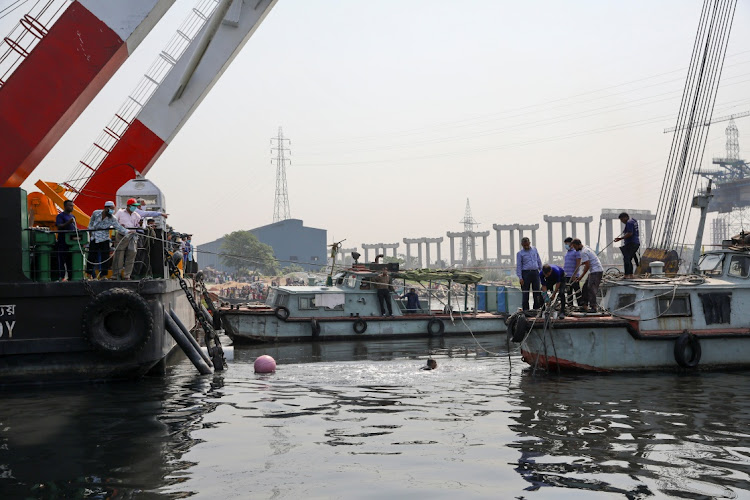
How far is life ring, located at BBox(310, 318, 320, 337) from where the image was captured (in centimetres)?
2423

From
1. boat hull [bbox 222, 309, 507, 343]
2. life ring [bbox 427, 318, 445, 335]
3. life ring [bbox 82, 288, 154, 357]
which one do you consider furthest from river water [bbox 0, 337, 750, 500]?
life ring [bbox 427, 318, 445, 335]

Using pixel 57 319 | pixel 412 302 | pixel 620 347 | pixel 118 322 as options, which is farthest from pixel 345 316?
pixel 57 319

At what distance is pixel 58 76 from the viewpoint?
18062 millimetres

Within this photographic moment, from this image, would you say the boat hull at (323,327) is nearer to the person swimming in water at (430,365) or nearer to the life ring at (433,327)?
the life ring at (433,327)

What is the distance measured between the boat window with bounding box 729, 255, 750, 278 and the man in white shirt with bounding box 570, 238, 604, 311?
2.79m

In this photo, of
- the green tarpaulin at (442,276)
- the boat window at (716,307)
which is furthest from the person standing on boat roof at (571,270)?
the green tarpaulin at (442,276)

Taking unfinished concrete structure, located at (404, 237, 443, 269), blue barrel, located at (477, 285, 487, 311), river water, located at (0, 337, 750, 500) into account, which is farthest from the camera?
unfinished concrete structure, located at (404, 237, 443, 269)

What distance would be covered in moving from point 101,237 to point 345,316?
12444 mm

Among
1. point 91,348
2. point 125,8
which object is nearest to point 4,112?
point 125,8

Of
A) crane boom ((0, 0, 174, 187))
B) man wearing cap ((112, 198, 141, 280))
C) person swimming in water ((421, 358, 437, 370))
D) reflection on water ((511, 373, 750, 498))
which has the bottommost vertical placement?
reflection on water ((511, 373, 750, 498))

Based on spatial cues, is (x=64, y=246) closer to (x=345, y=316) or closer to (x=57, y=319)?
(x=57, y=319)

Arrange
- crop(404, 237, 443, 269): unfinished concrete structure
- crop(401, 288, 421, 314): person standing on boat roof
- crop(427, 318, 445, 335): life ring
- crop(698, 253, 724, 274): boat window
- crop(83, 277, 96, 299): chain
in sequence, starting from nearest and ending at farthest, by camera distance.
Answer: crop(83, 277, 96, 299): chain → crop(698, 253, 724, 274): boat window → crop(427, 318, 445, 335): life ring → crop(401, 288, 421, 314): person standing on boat roof → crop(404, 237, 443, 269): unfinished concrete structure

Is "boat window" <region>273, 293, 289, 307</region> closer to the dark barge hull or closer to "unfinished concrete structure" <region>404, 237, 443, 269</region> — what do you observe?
the dark barge hull

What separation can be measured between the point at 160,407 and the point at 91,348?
8.21 ft
